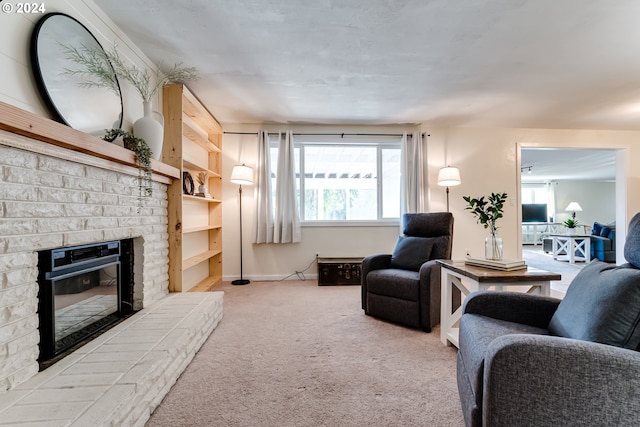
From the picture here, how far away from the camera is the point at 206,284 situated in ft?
11.1

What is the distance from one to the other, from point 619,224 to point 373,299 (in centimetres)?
480

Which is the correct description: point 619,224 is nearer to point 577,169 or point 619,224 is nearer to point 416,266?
point 577,169

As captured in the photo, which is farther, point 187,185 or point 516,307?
point 187,185

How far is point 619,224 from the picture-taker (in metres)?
4.43

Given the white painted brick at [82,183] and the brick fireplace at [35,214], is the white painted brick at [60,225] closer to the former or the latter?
the brick fireplace at [35,214]

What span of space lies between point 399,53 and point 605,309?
7.00 ft

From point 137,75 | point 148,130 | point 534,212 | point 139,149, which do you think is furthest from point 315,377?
point 534,212

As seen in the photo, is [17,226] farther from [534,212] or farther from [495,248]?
[534,212]

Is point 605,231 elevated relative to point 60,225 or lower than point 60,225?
lower

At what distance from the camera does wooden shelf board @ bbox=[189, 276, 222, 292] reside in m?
3.17

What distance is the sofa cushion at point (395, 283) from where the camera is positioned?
223cm

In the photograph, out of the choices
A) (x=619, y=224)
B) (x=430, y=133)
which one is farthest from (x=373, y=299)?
(x=619, y=224)

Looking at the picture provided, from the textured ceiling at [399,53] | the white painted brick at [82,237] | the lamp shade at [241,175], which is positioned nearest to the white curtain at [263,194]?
the lamp shade at [241,175]

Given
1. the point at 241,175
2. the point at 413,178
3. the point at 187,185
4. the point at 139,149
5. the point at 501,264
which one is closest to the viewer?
the point at 501,264
